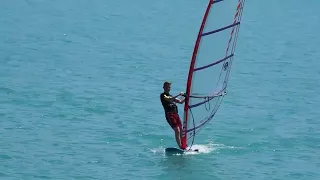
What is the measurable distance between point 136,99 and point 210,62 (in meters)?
6.85

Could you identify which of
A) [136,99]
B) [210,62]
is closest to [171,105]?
[210,62]

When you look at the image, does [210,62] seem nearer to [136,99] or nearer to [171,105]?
[171,105]

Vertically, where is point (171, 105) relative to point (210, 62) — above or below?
below

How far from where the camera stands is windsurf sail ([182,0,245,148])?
830 inches

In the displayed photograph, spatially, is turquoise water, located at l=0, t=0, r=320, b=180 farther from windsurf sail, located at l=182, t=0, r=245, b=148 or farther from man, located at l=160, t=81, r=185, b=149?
windsurf sail, located at l=182, t=0, r=245, b=148

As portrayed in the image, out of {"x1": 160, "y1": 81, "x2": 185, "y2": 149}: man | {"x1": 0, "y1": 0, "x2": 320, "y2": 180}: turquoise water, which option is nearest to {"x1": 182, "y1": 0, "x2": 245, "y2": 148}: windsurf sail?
{"x1": 160, "y1": 81, "x2": 185, "y2": 149}: man

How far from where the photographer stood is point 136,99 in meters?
28.1

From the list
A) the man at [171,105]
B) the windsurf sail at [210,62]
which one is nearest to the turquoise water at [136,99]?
the man at [171,105]

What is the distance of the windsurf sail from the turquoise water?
2.67 feet

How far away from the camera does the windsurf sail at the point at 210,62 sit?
21078mm

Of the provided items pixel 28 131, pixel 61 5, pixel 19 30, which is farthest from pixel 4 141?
pixel 61 5

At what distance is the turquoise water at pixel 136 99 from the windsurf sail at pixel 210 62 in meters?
0.81

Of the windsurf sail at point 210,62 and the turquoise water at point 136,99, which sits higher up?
the windsurf sail at point 210,62

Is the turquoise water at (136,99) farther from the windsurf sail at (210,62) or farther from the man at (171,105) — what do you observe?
the windsurf sail at (210,62)
